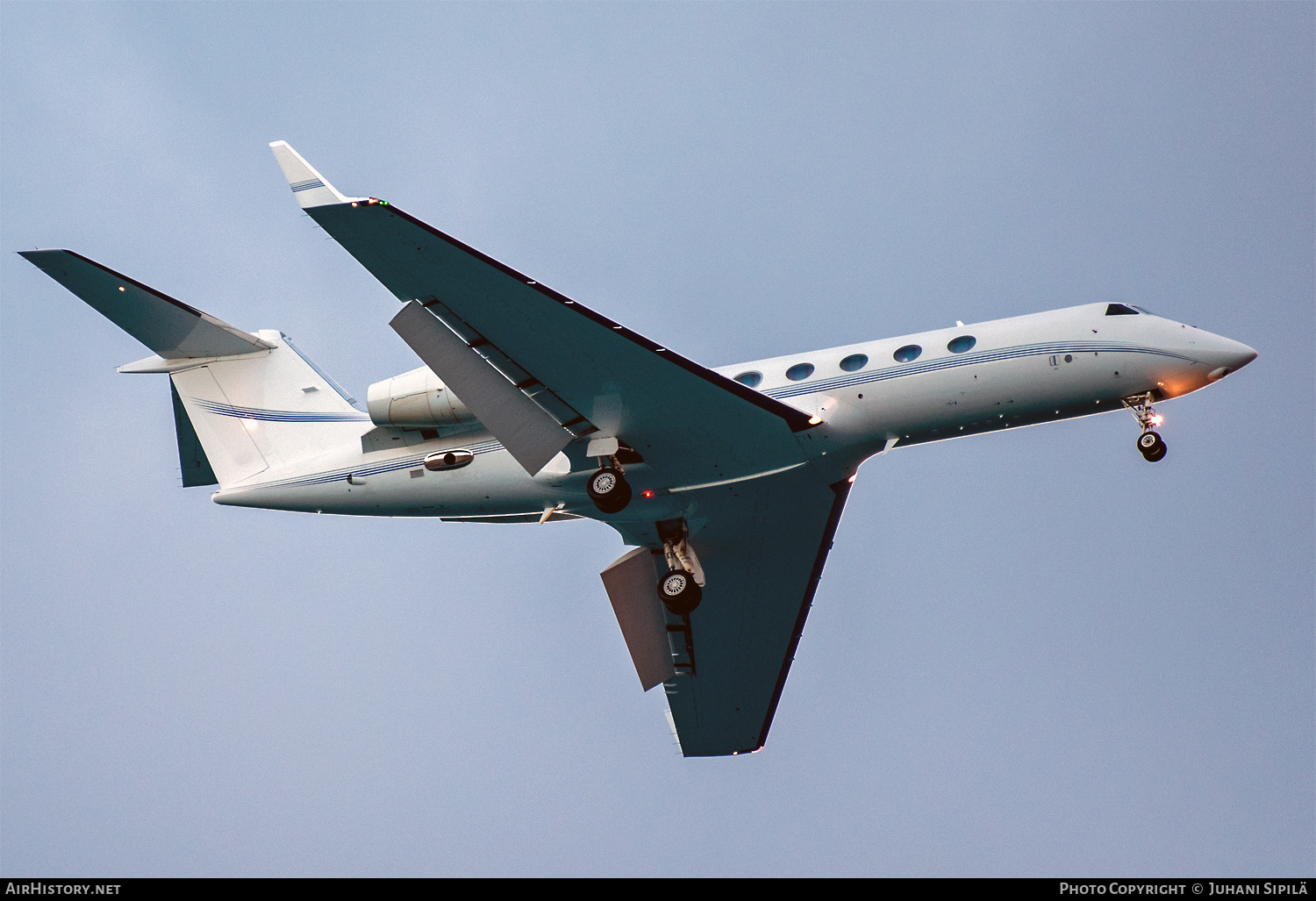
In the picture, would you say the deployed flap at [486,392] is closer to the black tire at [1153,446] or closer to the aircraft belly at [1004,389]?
the aircraft belly at [1004,389]

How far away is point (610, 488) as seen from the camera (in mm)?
17094

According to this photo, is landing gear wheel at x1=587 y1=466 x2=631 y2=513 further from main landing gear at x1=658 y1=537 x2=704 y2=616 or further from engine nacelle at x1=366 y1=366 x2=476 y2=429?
engine nacelle at x1=366 y1=366 x2=476 y2=429

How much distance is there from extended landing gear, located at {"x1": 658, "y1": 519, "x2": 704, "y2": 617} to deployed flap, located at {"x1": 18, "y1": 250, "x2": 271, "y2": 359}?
806cm

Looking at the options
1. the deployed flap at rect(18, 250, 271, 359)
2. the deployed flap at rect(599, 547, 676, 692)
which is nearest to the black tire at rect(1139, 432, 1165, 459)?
the deployed flap at rect(599, 547, 676, 692)

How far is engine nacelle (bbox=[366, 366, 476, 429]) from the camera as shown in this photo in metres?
18.0

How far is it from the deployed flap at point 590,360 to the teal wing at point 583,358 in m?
0.01

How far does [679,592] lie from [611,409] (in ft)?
11.2

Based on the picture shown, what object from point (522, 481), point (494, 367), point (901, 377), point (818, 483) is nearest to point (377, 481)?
point (522, 481)

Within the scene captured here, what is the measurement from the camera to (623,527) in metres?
19.5

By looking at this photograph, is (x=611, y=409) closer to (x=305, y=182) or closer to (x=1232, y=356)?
(x=305, y=182)

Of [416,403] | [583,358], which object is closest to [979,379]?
[583,358]

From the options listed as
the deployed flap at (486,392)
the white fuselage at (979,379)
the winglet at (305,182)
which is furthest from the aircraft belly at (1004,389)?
the winglet at (305,182)

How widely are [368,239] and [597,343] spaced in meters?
3.18
